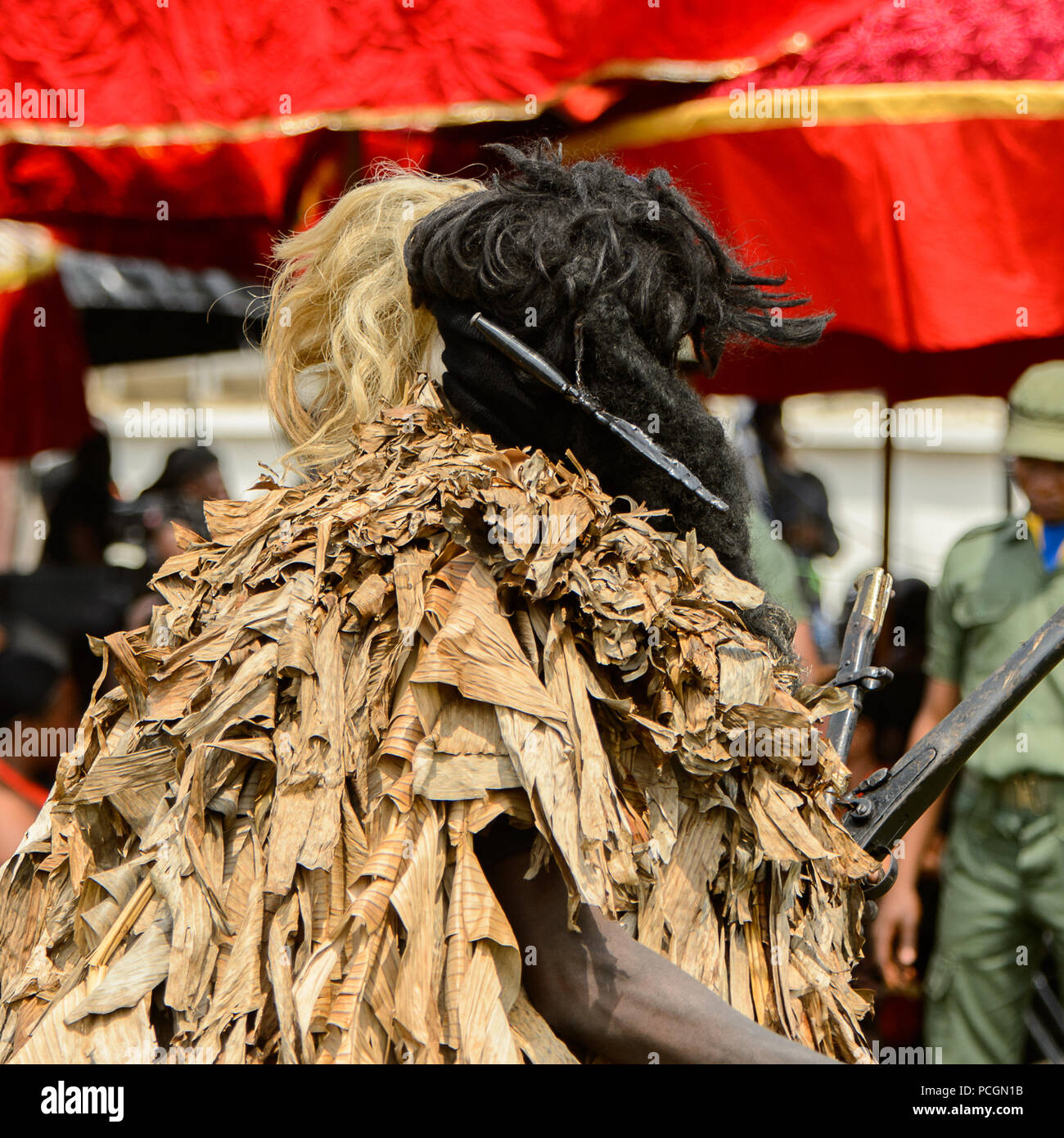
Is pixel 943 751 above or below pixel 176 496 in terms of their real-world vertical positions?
below

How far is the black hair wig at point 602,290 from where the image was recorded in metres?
1.28

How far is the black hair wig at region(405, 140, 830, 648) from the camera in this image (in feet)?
4.20

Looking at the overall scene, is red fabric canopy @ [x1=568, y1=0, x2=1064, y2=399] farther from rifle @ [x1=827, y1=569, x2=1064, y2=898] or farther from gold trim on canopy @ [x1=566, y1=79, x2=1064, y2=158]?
rifle @ [x1=827, y1=569, x2=1064, y2=898]

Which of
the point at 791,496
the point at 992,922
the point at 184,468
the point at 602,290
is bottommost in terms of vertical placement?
the point at 992,922

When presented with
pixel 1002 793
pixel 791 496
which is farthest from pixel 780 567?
pixel 791 496

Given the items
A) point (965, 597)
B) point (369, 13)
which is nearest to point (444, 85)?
point (369, 13)

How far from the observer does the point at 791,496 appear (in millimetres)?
4109

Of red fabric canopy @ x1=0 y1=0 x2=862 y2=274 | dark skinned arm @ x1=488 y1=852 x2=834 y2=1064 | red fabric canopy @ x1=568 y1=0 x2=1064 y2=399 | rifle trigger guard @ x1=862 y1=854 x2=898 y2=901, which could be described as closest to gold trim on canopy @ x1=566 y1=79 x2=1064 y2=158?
red fabric canopy @ x1=568 y1=0 x2=1064 y2=399

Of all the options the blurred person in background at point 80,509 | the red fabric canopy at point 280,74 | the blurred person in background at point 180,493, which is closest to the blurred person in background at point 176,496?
the blurred person in background at point 180,493

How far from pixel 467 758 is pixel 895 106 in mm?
2530

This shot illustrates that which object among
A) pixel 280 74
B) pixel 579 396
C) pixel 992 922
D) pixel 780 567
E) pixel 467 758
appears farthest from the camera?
pixel 780 567

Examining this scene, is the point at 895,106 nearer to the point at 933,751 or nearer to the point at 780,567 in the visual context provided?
the point at 780,567

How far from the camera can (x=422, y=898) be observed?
101 cm
